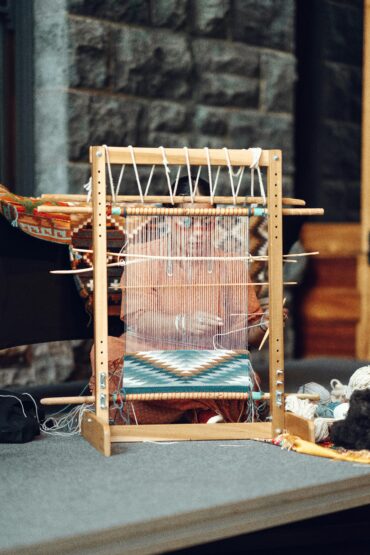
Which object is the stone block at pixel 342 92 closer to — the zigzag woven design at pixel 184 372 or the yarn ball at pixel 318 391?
the yarn ball at pixel 318 391

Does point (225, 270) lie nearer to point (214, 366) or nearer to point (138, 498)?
point (214, 366)

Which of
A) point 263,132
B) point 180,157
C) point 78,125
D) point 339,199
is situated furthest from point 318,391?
point 339,199

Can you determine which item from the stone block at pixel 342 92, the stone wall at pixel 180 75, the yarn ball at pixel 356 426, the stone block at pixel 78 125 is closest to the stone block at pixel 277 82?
the stone wall at pixel 180 75

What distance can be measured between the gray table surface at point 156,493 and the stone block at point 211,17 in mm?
2583

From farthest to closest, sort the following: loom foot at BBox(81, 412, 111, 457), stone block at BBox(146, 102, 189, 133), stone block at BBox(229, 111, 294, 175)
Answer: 1. stone block at BBox(229, 111, 294, 175)
2. stone block at BBox(146, 102, 189, 133)
3. loom foot at BBox(81, 412, 111, 457)

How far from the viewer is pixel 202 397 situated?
2.73 metres

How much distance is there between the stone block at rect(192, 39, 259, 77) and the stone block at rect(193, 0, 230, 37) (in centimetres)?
5

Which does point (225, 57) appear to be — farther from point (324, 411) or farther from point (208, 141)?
point (324, 411)

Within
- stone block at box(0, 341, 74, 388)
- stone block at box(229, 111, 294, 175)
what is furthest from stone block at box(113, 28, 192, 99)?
stone block at box(0, 341, 74, 388)

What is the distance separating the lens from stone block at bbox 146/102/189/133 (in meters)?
4.37

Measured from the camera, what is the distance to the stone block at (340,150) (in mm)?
5605

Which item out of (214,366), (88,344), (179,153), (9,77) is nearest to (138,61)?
(9,77)

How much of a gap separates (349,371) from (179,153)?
225cm

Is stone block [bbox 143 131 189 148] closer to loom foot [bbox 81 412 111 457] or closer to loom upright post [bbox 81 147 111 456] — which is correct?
loom upright post [bbox 81 147 111 456]
